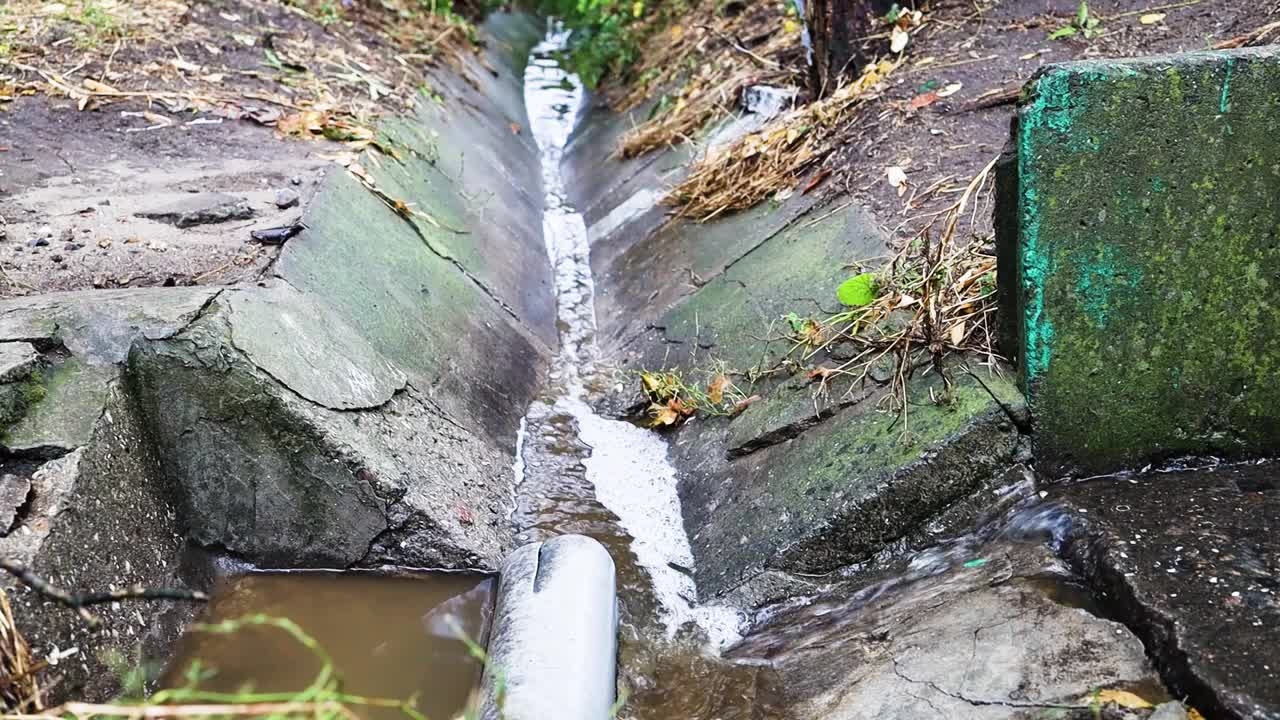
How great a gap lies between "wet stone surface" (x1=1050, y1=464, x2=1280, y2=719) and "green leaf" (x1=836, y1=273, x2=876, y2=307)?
95 centimetres

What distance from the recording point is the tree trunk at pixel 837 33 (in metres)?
5.62

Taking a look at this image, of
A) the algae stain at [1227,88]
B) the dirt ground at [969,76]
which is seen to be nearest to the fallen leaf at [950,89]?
the dirt ground at [969,76]

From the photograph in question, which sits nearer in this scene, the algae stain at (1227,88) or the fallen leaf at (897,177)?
the algae stain at (1227,88)

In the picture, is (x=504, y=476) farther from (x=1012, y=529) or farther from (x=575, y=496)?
(x=1012, y=529)

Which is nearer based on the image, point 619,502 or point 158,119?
point 619,502

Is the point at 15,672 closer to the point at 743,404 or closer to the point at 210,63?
the point at 743,404

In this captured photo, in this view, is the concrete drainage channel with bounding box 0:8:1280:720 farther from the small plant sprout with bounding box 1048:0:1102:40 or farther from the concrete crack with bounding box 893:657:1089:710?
the small plant sprout with bounding box 1048:0:1102:40

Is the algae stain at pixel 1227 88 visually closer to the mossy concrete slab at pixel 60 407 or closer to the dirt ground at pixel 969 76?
the dirt ground at pixel 969 76

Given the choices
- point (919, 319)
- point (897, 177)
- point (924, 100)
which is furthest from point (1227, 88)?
point (924, 100)

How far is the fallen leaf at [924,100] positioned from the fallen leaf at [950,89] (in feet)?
0.10

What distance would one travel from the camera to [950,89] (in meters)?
5.00

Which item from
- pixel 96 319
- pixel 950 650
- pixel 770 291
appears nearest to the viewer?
pixel 950 650

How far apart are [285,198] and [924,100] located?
2.96 metres

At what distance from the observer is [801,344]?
3.74m
